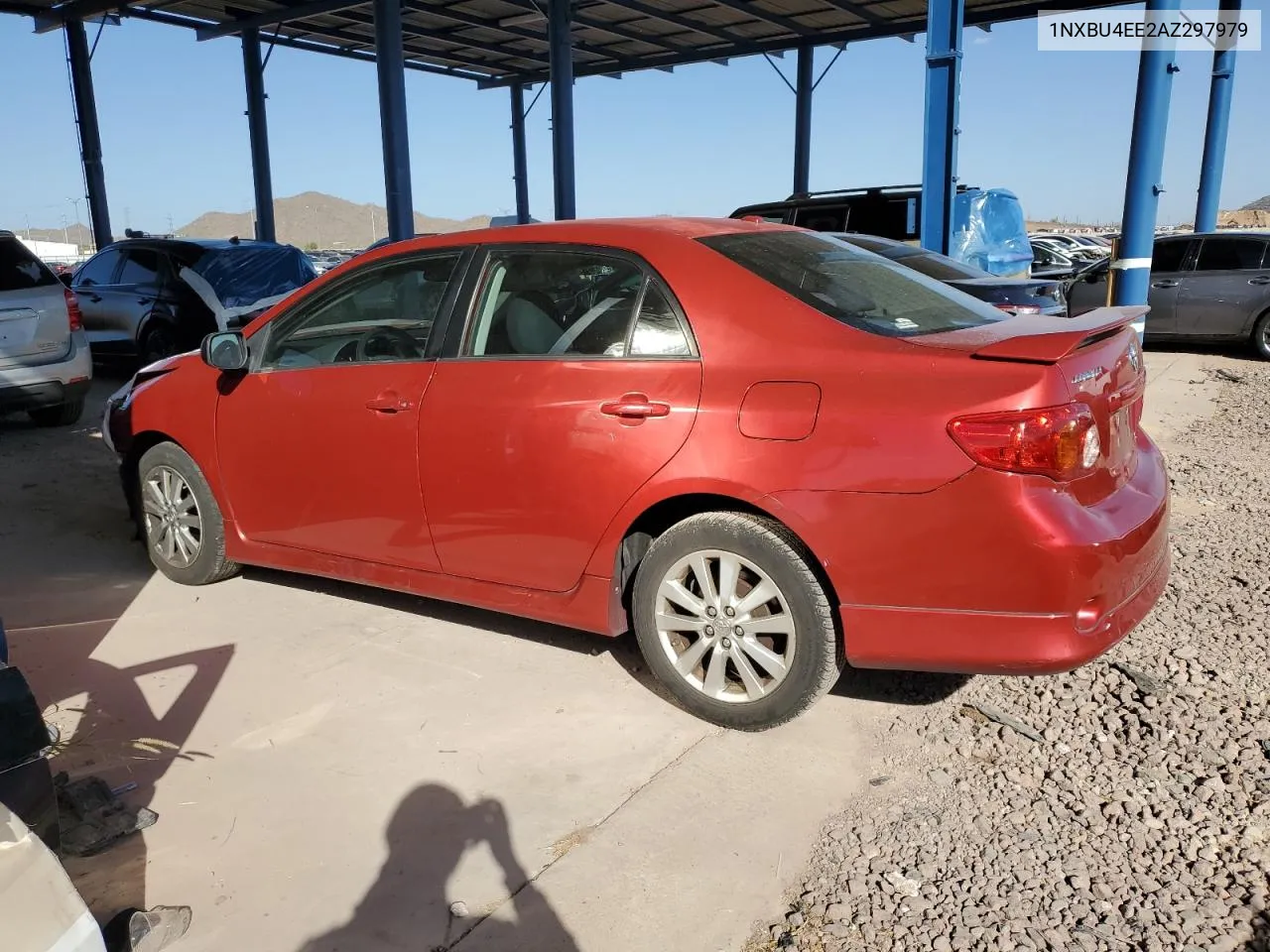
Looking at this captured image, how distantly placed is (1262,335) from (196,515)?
41.5 ft

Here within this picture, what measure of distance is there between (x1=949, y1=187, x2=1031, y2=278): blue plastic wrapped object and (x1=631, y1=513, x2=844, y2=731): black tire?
947cm

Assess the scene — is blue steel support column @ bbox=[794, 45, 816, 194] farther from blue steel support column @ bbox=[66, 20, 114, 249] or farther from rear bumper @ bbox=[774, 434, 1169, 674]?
rear bumper @ bbox=[774, 434, 1169, 674]

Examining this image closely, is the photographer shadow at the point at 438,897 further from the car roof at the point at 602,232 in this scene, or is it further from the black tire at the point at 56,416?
the black tire at the point at 56,416

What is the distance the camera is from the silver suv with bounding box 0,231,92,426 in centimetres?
755

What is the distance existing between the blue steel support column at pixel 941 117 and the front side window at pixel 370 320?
6607 millimetres

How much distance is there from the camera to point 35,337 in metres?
7.68

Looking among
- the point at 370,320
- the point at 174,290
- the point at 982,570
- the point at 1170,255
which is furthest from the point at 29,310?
the point at 1170,255

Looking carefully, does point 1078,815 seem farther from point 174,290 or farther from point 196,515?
point 174,290

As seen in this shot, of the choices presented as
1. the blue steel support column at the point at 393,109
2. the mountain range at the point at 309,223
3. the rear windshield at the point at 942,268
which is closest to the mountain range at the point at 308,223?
the mountain range at the point at 309,223

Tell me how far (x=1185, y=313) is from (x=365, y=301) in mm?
12055

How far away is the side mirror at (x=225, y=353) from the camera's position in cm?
423

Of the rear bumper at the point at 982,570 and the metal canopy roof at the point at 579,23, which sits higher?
the metal canopy roof at the point at 579,23

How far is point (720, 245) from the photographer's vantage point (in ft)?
11.2

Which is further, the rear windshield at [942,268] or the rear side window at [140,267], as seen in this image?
the rear side window at [140,267]
